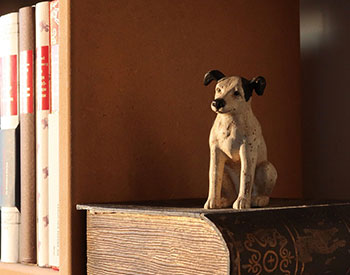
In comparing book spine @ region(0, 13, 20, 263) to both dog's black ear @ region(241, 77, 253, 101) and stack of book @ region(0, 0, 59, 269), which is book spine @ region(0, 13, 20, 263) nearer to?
stack of book @ region(0, 0, 59, 269)

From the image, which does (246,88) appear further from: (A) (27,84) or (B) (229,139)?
(A) (27,84)

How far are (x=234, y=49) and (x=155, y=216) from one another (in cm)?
42

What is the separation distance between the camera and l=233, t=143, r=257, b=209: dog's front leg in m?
0.80

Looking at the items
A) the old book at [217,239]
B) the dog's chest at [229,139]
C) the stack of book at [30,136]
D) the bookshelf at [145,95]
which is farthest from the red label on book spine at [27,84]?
the dog's chest at [229,139]

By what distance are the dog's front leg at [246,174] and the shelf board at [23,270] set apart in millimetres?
309

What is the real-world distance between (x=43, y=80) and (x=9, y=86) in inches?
3.2

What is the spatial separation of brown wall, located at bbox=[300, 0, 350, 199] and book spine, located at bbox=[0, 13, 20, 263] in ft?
1.77

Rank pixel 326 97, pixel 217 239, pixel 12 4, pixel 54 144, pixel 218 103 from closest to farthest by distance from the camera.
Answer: pixel 217 239 < pixel 218 103 < pixel 54 144 < pixel 326 97 < pixel 12 4

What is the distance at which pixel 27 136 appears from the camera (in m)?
1.02

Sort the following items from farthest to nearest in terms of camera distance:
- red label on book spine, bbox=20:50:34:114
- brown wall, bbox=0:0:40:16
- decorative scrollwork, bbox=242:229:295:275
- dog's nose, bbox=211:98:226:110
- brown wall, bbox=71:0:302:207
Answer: brown wall, bbox=0:0:40:16, red label on book spine, bbox=20:50:34:114, brown wall, bbox=71:0:302:207, dog's nose, bbox=211:98:226:110, decorative scrollwork, bbox=242:229:295:275

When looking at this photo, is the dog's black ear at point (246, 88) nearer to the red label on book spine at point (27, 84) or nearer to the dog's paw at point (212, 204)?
the dog's paw at point (212, 204)

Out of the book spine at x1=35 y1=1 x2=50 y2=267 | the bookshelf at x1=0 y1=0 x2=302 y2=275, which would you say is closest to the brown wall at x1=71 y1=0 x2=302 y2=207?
the bookshelf at x1=0 y1=0 x2=302 y2=275

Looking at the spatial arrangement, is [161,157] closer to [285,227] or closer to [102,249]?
[102,249]

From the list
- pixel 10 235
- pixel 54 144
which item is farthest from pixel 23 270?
pixel 54 144
